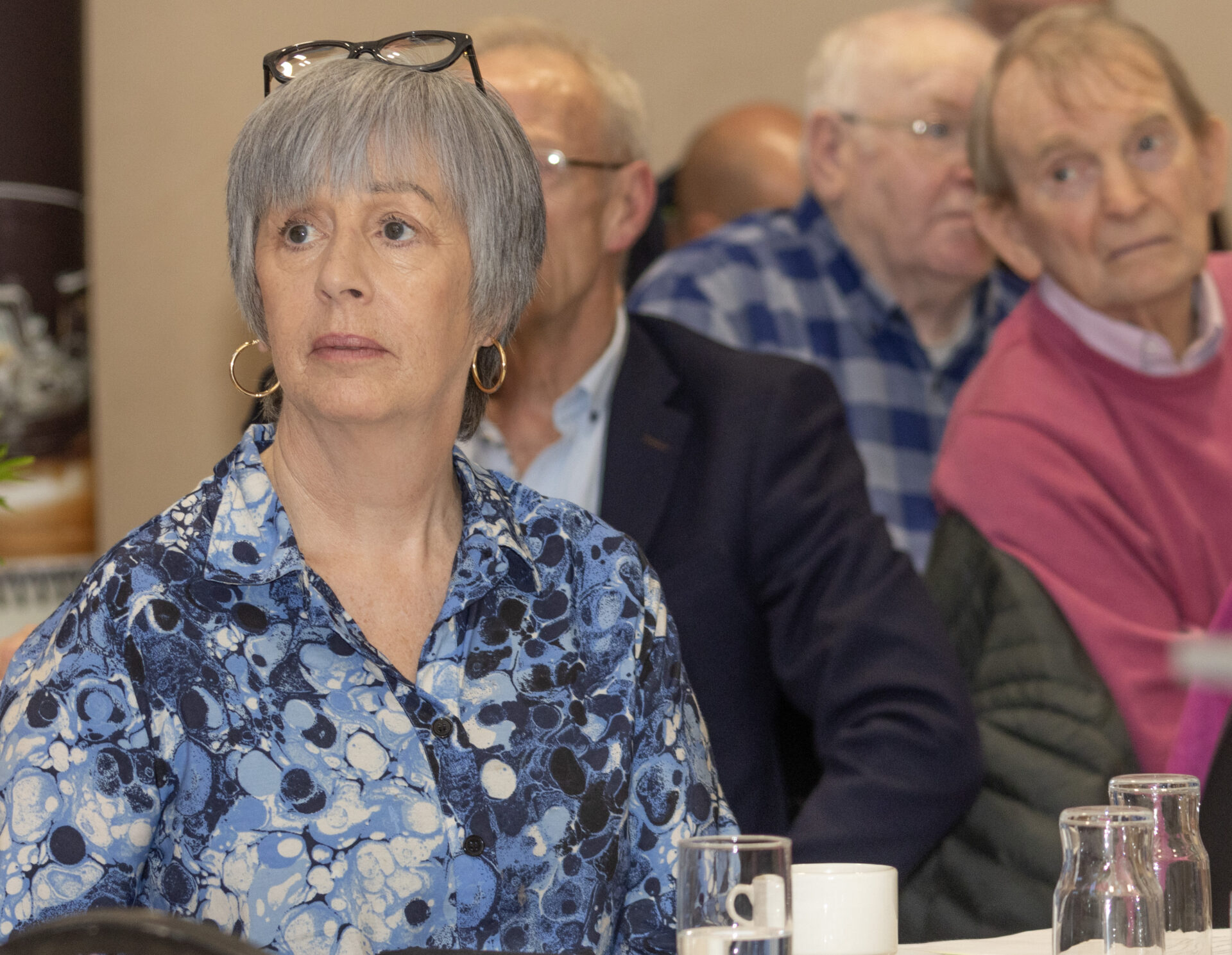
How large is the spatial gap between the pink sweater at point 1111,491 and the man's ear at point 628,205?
27.0 inches

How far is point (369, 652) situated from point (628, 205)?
1.53 m

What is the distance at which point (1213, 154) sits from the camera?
8.95 feet

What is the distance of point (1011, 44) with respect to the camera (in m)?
2.75

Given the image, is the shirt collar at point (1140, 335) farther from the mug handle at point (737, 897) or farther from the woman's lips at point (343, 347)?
the mug handle at point (737, 897)

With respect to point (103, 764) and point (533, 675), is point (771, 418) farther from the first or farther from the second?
point (103, 764)

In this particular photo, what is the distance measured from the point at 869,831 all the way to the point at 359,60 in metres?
1.25

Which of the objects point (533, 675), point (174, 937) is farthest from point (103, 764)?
point (174, 937)

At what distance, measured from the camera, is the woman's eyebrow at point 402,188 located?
5.27ft

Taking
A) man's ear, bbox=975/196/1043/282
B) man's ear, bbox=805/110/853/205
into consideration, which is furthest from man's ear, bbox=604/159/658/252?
man's ear, bbox=805/110/853/205

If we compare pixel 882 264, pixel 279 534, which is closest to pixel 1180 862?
pixel 279 534

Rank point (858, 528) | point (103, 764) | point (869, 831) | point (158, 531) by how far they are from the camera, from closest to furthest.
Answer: point (103, 764), point (158, 531), point (869, 831), point (858, 528)

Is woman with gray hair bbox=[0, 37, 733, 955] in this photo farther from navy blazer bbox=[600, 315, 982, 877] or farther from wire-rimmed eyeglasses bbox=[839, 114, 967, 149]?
wire-rimmed eyeglasses bbox=[839, 114, 967, 149]

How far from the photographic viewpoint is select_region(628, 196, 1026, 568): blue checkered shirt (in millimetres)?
3182

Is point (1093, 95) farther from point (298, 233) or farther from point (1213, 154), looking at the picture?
point (298, 233)
